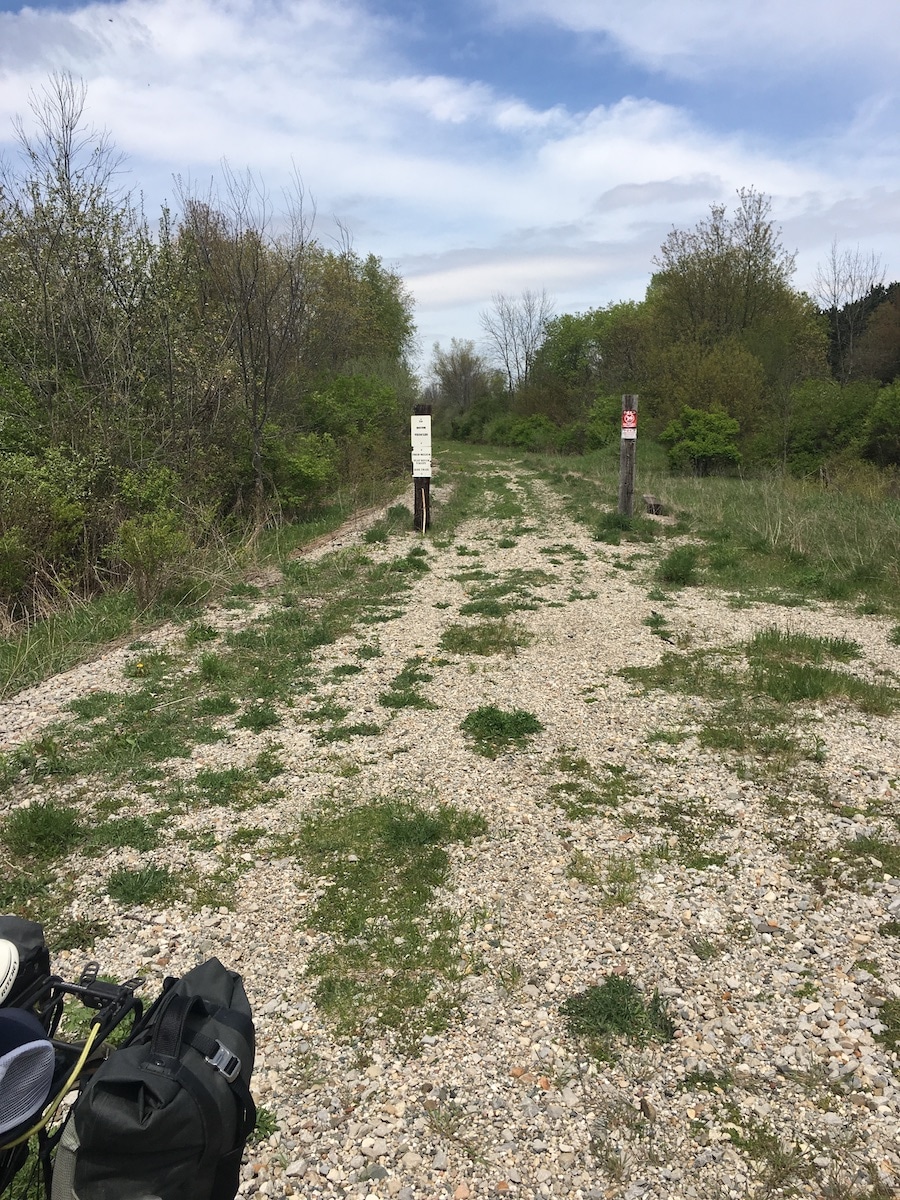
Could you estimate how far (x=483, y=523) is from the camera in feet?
48.9

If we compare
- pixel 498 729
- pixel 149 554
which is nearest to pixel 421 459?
pixel 149 554

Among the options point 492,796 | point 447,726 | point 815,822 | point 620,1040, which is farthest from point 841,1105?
point 447,726

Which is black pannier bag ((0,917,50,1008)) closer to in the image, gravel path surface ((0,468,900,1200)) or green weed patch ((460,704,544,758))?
gravel path surface ((0,468,900,1200))

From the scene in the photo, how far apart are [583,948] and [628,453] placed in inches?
452

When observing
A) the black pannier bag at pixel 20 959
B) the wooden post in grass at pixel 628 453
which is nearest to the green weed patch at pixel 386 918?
the black pannier bag at pixel 20 959

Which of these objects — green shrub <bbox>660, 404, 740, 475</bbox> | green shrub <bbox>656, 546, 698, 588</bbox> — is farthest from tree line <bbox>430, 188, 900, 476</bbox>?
green shrub <bbox>656, 546, 698, 588</bbox>

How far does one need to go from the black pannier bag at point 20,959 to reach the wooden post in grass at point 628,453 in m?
12.5

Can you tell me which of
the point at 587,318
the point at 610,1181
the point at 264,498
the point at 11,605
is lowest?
the point at 610,1181

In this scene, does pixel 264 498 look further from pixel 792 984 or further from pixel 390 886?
pixel 792 984

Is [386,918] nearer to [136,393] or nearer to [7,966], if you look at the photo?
[7,966]

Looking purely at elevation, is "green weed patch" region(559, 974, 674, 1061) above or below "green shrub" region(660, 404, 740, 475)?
below

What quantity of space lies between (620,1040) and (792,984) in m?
0.83

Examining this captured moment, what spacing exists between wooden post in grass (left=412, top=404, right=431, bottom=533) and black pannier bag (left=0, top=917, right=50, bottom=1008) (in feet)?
36.6

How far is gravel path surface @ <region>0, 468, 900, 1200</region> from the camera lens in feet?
7.74
